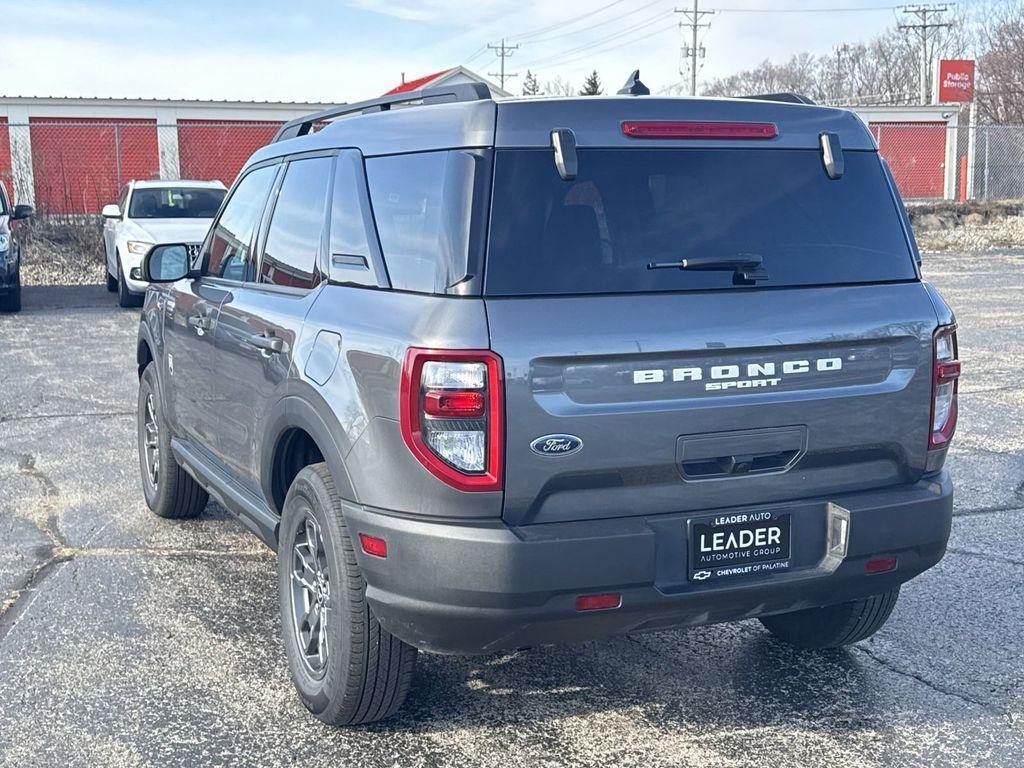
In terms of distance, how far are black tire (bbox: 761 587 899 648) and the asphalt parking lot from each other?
2.4 inches

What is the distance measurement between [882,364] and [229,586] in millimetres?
3077

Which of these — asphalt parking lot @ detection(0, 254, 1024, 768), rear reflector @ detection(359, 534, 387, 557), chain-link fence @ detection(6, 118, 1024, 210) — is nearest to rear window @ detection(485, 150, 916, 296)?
rear reflector @ detection(359, 534, 387, 557)

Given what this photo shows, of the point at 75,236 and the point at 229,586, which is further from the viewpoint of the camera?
the point at 75,236

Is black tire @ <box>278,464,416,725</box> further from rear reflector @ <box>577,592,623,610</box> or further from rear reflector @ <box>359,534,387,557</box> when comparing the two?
rear reflector @ <box>577,592,623,610</box>

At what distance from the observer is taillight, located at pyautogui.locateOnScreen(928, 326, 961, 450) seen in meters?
3.71

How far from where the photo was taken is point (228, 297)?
481 cm

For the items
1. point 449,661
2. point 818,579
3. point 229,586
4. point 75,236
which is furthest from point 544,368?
point 75,236

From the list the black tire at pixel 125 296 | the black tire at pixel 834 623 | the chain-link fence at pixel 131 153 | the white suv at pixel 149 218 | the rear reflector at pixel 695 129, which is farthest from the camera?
the chain-link fence at pixel 131 153

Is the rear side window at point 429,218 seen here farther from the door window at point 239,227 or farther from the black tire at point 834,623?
the black tire at point 834,623

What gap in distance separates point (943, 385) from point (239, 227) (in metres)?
2.97

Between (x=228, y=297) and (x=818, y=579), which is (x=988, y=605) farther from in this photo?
(x=228, y=297)

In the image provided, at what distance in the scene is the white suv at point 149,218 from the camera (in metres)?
15.8

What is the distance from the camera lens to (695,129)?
141 inches

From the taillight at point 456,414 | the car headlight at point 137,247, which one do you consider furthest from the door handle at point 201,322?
the car headlight at point 137,247
